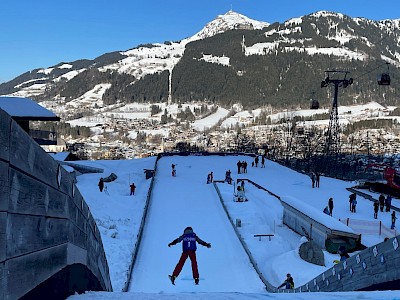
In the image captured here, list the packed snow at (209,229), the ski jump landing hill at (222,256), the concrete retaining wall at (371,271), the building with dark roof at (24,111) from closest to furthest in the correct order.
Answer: the concrete retaining wall at (371,271) → the ski jump landing hill at (222,256) → the packed snow at (209,229) → the building with dark roof at (24,111)

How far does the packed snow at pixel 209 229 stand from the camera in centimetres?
1029

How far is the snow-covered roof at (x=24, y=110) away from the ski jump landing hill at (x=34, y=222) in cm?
1243

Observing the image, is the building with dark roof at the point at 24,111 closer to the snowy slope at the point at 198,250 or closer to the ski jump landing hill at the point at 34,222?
the snowy slope at the point at 198,250

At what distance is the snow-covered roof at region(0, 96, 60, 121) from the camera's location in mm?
14680

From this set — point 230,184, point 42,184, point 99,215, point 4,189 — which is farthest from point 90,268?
point 230,184

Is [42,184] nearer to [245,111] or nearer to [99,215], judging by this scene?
[99,215]

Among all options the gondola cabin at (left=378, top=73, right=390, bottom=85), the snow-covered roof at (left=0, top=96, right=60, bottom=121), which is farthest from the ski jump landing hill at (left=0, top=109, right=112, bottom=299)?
the gondola cabin at (left=378, top=73, right=390, bottom=85)

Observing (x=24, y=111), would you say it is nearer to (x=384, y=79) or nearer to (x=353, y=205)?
(x=353, y=205)

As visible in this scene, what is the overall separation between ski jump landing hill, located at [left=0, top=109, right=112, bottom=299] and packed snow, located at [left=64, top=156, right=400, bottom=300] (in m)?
0.41

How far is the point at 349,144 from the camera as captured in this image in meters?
107

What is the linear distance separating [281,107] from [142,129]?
55696 millimetres

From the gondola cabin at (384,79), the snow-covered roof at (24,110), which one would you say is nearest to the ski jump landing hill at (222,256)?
the snow-covered roof at (24,110)

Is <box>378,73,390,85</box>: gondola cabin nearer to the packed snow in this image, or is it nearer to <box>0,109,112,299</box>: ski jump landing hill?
the packed snow

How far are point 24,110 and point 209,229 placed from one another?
26.2 ft
